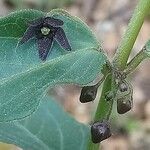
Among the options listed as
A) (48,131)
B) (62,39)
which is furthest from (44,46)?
(48,131)

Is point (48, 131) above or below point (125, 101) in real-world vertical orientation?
below

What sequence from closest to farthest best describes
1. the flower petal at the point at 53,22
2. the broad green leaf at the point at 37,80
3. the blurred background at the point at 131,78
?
the broad green leaf at the point at 37,80 → the flower petal at the point at 53,22 → the blurred background at the point at 131,78

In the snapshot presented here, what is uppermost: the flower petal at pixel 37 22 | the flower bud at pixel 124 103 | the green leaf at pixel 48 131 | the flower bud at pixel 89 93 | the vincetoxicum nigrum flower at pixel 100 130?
the flower petal at pixel 37 22

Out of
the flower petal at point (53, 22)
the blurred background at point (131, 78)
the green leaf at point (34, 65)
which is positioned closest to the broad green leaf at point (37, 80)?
the green leaf at point (34, 65)

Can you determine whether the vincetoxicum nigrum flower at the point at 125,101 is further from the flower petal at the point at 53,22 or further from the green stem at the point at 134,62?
the flower petal at the point at 53,22

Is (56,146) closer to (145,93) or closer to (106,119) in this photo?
(106,119)

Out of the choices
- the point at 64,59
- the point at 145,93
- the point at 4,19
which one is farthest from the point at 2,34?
the point at 145,93

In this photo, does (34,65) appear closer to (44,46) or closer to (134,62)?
(44,46)
